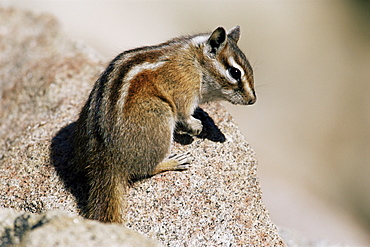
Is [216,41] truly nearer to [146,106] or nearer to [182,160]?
[146,106]

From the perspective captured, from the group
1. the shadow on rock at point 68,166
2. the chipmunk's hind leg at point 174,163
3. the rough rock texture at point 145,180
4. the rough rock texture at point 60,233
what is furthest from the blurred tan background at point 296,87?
the rough rock texture at point 60,233

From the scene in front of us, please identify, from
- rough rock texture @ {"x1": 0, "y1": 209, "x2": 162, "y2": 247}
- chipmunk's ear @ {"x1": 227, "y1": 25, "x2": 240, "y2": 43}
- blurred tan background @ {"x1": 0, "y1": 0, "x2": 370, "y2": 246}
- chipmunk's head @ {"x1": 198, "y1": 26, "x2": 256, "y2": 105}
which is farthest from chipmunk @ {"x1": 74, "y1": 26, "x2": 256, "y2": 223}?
blurred tan background @ {"x1": 0, "y1": 0, "x2": 370, "y2": 246}

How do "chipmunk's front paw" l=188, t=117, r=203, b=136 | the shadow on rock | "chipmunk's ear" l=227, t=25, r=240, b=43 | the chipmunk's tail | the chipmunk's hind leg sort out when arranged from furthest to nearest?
"chipmunk's ear" l=227, t=25, r=240, b=43 → "chipmunk's front paw" l=188, t=117, r=203, b=136 → the chipmunk's hind leg → the shadow on rock → the chipmunk's tail

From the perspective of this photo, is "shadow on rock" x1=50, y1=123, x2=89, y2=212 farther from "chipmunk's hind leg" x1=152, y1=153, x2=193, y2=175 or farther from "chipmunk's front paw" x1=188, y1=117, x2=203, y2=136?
"chipmunk's front paw" x1=188, y1=117, x2=203, y2=136

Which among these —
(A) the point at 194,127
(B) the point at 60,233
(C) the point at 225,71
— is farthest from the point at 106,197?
(C) the point at 225,71

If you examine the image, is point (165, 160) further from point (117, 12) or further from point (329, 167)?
point (117, 12)

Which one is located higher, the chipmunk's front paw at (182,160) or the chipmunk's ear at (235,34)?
the chipmunk's ear at (235,34)

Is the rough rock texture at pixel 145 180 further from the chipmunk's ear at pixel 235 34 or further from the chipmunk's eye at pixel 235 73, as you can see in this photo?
the chipmunk's ear at pixel 235 34
